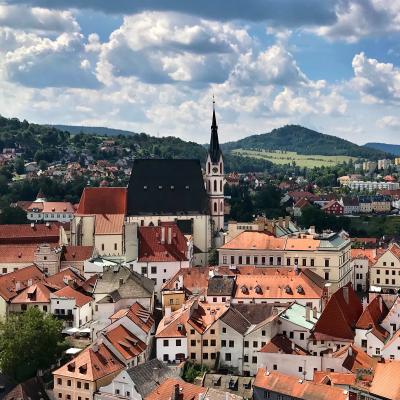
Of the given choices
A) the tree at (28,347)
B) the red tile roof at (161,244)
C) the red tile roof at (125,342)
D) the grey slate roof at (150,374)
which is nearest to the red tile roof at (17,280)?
the tree at (28,347)

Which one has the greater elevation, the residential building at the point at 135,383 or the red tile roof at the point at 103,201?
the red tile roof at the point at 103,201

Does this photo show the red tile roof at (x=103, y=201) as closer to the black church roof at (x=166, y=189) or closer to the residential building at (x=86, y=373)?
the black church roof at (x=166, y=189)

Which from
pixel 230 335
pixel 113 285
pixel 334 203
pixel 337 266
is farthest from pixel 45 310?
pixel 334 203

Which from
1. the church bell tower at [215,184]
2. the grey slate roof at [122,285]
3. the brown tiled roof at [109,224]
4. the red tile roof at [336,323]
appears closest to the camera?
the red tile roof at [336,323]

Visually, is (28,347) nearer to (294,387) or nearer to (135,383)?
(135,383)

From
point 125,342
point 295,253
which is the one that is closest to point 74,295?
point 125,342

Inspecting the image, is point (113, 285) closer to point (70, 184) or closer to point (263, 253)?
point (263, 253)

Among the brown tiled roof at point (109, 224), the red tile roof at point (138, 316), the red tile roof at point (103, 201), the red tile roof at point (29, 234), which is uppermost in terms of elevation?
the red tile roof at point (103, 201)

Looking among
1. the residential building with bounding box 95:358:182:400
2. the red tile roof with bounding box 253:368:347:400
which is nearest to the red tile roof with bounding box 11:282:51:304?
the residential building with bounding box 95:358:182:400
